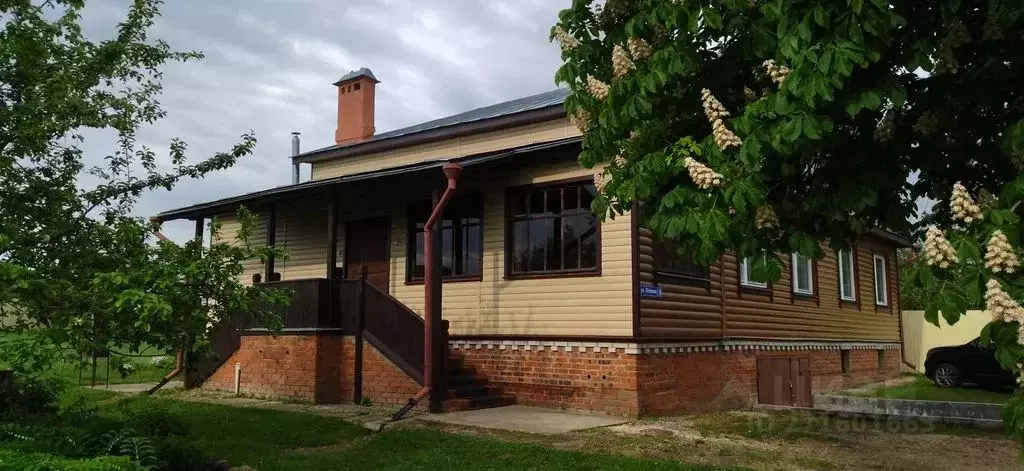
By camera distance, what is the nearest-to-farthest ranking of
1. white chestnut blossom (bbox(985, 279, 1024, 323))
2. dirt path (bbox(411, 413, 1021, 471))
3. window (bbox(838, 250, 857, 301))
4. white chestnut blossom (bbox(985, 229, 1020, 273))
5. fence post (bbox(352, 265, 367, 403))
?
white chestnut blossom (bbox(985, 279, 1024, 323)), white chestnut blossom (bbox(985, 229, 1020, 273)), dirt path (bbox(411, 413, 1021, 471)), fence post (bbox(352, 265, 367, 403)), window (bbox(838, 250, 857, 301))

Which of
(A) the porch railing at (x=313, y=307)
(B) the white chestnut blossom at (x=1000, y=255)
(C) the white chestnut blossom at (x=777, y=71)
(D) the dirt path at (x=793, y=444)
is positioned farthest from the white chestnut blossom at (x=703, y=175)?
(A) the porch railing at (x=313, y=307)

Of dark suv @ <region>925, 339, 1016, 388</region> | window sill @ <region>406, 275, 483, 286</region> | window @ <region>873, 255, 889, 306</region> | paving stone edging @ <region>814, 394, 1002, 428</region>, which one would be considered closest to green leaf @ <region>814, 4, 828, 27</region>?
paving stone edging @ <region>814, 394, 1002, 428</region>

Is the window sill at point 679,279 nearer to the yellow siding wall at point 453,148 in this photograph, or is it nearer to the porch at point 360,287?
the porch at point 360,287

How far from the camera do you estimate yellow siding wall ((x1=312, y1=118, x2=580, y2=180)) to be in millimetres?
14516

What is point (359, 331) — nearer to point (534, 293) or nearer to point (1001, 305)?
point (534, 293)

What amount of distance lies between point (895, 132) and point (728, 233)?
4.45ft

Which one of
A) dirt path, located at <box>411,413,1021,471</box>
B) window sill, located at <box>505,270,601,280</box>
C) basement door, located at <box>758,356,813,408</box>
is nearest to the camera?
dirt path, located at <box>411,413,1021,471</box>

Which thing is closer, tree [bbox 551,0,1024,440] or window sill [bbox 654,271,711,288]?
tree [bbox 551,0,1024,440]

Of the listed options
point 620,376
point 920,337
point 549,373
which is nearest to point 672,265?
point 620,376

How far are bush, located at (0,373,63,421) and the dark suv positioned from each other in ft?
60.4

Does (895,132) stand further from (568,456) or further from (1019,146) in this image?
(568,456)

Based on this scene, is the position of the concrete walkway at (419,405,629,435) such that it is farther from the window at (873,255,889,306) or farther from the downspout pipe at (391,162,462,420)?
the window at (873,255,889,306)

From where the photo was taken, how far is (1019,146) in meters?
4.03

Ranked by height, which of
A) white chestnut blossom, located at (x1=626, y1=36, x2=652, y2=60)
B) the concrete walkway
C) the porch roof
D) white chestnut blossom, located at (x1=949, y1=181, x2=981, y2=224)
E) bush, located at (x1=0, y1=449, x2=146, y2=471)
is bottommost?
the concrete walkway
